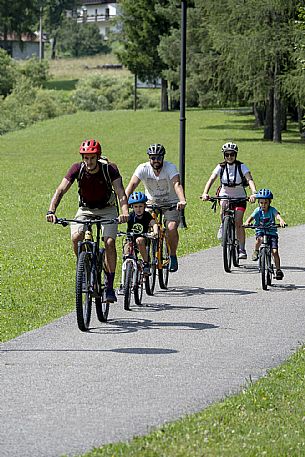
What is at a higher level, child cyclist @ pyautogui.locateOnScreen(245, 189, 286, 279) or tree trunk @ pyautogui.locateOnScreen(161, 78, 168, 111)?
child cyclist @ pyautogui.locateOnScreen(245, 189, 286, 279)

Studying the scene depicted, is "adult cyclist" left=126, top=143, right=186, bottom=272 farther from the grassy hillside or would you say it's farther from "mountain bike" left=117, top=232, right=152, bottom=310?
the grassy hillside

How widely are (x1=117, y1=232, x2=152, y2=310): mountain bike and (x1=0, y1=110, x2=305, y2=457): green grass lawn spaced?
2.49ft

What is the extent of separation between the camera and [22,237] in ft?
74.8

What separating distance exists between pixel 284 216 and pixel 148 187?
36.9 feet

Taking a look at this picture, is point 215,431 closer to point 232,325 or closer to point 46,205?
point 232,325

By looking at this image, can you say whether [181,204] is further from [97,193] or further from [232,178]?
[232,178]

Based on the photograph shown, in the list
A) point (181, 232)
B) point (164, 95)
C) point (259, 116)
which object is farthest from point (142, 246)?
point (164, 95)

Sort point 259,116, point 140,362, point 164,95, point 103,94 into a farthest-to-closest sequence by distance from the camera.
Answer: point 103,94
point 164,95
point 259,116
point 140,362

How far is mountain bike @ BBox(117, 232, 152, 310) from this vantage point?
1279 cm

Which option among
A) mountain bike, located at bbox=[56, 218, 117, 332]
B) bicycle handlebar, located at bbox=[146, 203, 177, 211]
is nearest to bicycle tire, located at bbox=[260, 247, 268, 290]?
bicycle handlebar, located at bbox=[146, 203, 177, 211]

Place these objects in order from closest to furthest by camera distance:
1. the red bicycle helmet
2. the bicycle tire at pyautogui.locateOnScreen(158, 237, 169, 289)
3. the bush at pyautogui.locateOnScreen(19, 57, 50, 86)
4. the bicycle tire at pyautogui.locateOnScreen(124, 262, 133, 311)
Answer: the red bicycle helmet → the bicycle tire at pyautogui.locateOnScreen(124, 262, 133, 311) → the bicycle tire at pyautogui.locateOnScreen(158, 237, 169, 289) → the bush at pyautogui.locateOnScreen(19, 57, 50, 86)

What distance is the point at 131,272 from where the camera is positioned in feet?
42.0

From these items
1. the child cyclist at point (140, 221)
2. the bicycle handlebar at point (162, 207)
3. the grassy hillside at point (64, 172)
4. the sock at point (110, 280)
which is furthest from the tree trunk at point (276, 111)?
the sock at point (110, 280)

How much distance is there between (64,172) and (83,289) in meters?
31.6
